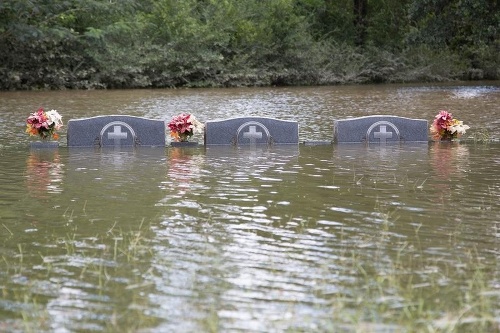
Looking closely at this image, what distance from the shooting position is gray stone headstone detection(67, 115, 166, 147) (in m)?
19.1

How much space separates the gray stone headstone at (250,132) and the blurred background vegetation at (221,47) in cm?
1744

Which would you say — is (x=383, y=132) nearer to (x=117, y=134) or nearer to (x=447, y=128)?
(x=447, y=128)

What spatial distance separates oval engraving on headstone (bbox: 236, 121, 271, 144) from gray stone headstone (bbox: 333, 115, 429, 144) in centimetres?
135

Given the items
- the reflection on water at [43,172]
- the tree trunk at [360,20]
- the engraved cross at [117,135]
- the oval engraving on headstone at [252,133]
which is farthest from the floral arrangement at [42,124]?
the tree trunk at [360,20]

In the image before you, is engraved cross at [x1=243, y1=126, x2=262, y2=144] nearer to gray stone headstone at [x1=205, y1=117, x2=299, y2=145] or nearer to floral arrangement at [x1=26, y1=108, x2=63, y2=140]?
gray stone headstone at [x1=205, y1=117, x2=299, y2=145]

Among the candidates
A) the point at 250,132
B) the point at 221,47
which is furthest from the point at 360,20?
the point at 250,132

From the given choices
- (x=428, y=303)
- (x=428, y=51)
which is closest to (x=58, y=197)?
(x=428, y=303)

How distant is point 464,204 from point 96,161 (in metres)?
6.90

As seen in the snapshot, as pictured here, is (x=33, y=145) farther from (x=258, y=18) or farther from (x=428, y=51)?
(x=428, y=51)

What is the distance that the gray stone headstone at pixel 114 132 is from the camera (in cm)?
1914

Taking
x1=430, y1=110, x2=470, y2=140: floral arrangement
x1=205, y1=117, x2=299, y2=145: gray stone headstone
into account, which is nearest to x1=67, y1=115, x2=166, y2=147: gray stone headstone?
x1=205, y1=117, x2=299, y2=145: gray stone headstone

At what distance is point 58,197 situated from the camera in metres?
12.3

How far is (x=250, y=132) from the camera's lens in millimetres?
19469

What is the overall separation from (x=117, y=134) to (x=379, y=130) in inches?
195
